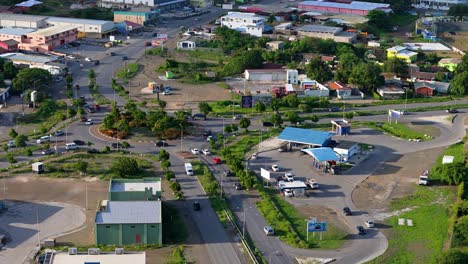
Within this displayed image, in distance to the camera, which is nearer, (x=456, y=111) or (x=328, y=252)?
(x=328, y=252)

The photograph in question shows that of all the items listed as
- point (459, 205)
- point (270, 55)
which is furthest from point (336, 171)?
point (270, 55)

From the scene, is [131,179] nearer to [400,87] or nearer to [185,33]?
[400,87]

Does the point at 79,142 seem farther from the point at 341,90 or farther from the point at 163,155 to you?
the point at 341,90

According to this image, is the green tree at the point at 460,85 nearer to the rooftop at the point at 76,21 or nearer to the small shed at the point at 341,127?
the small shed at the point at 341,127

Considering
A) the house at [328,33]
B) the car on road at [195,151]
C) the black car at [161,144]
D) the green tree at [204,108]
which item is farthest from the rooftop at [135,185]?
the house at [328,33]

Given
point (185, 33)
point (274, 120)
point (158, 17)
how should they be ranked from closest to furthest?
point (274, 120) → point (185, 33) → point (158, 17)

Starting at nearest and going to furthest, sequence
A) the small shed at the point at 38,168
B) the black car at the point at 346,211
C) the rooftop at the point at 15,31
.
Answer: the black car at the point at 346,211 → the small shed at the point at 38,168 → the rooftop at the point at 15,31

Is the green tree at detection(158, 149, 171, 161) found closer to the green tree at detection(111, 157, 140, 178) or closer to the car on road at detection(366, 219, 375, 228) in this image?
the green tree at detection(111, 157, 140, 178)
